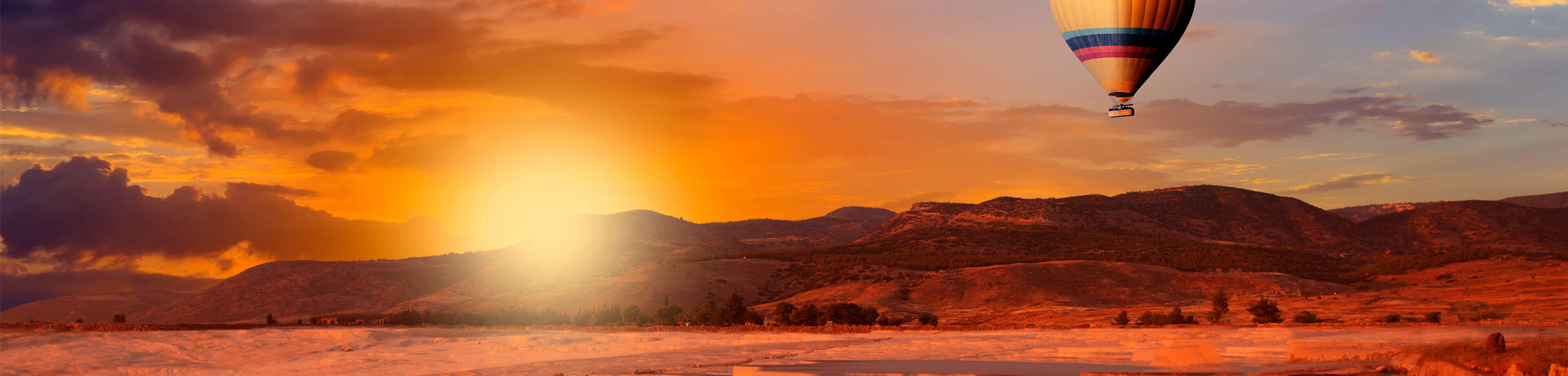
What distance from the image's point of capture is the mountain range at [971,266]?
90.1 meters

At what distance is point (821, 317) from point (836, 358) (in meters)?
24.0

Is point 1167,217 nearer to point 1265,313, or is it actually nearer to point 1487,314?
point 1487,314

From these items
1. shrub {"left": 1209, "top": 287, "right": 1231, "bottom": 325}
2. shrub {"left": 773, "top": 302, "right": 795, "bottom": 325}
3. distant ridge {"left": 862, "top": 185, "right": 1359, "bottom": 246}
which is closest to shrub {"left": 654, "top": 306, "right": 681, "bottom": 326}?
shrub {"left": 773, "top": 302, "right": 795, "bottom": 325}

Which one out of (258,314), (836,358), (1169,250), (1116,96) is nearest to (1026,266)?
(1169,250)

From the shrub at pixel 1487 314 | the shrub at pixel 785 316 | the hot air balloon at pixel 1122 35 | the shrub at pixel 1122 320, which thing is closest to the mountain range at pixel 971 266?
the shrub at pixel 1122 320

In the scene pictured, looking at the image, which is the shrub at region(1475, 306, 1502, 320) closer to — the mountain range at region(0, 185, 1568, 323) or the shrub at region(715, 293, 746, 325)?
the mountain range at region(0, 185, 1568, 323)

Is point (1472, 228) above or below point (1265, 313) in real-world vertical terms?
above

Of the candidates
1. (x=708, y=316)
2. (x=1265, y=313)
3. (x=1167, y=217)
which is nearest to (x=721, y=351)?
(x=708, y=316)

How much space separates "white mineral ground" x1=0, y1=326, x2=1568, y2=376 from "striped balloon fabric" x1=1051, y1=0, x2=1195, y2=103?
14.0m

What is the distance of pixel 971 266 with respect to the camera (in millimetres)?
107312

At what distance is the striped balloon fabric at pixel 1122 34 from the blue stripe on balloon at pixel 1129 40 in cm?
2

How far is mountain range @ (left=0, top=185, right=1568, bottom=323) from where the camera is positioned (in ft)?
296

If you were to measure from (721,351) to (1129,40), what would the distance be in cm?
2565

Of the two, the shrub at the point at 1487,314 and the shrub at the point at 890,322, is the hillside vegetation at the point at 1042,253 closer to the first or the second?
the shrub at the point at 1487,314
